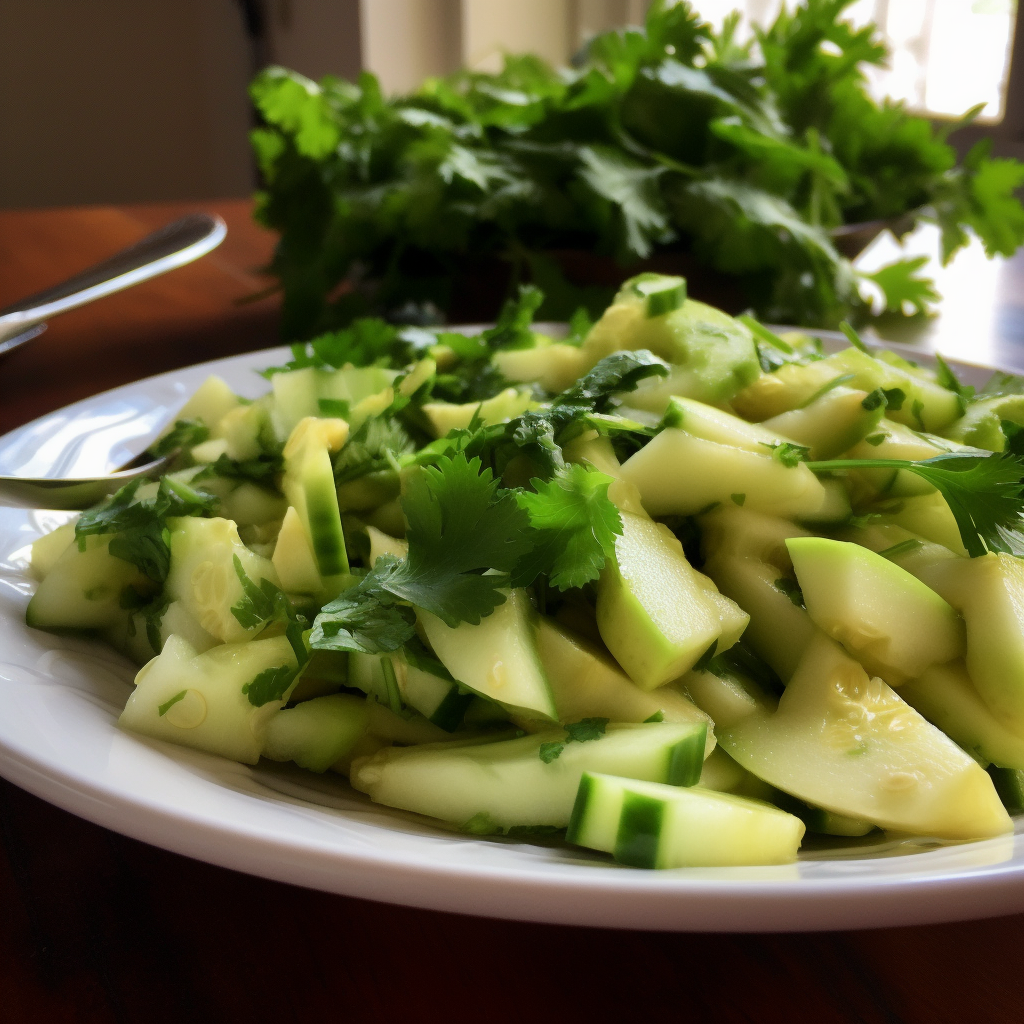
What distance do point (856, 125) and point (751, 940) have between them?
69.0 inches

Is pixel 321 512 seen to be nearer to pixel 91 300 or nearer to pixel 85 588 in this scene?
pixel 85 588

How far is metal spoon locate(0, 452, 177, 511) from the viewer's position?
99cm

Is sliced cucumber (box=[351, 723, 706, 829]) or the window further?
the window

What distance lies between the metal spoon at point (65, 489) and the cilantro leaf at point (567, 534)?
509 mm

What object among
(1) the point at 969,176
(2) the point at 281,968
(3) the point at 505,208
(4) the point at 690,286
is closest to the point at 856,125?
(1) the point at 969,176

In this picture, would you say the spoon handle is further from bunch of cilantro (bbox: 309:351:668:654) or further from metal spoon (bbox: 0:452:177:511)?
bunch of cilantro (bbox: 309:351:668:654)

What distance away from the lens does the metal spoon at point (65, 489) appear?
993mm

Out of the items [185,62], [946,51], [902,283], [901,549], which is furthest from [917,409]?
[185,62]

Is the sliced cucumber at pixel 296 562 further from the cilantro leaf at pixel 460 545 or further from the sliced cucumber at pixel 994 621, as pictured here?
the sliced cucumber at pixel 994 621

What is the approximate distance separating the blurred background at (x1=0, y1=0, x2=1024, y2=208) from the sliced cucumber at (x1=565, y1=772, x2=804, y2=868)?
5.20 metres

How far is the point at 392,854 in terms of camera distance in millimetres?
558

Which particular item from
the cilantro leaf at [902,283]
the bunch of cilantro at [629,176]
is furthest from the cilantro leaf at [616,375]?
the cilantro leaf at [902,283]

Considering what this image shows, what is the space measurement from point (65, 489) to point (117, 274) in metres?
0.49

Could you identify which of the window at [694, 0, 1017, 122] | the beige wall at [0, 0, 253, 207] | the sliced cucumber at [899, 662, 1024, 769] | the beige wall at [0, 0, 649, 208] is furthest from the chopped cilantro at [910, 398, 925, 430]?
the beige wall at [0, 0, 253, 207]
